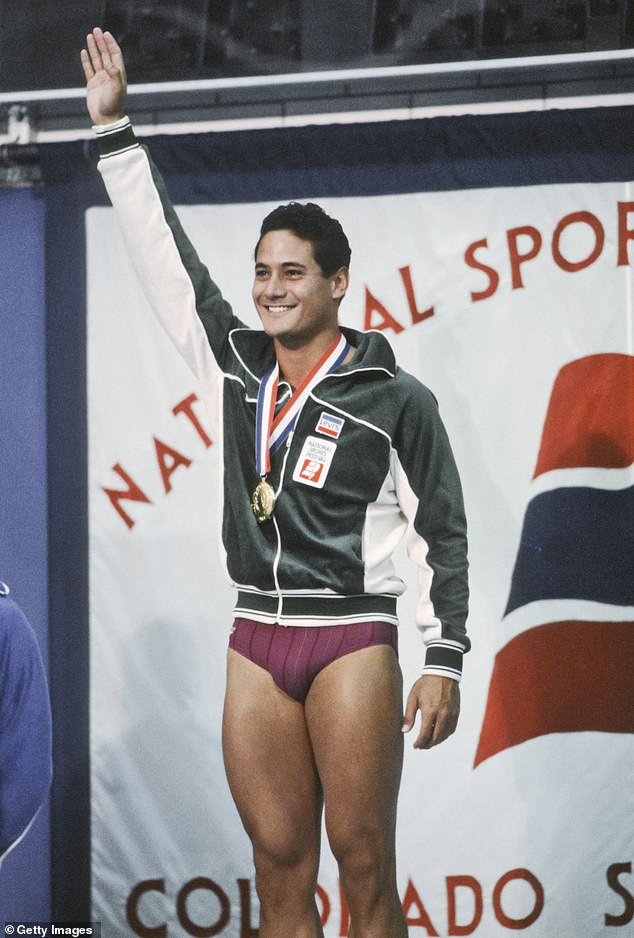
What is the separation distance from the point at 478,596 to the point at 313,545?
2.80 ft

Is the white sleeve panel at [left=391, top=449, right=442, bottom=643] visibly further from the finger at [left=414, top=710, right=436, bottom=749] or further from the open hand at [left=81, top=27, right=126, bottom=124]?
the open hand at [left=81, top=27, right=126, bottom=124]

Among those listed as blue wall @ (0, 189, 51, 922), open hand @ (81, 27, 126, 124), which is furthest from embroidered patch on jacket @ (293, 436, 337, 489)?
blue wall @ (0, 189, 51, 922)

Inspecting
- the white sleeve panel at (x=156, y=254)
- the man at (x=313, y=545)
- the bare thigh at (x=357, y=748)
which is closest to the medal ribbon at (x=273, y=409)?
the man at (x=313, y=545)

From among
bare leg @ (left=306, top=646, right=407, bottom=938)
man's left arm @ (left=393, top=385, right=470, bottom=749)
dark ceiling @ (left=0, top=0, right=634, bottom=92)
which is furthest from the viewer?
dark ceiling @ (left=0, top=0, right=634, bottom=92)

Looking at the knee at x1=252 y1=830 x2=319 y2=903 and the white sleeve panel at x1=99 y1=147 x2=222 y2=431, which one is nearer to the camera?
the knee at x1=252 y1=830 x2=319 y2=903

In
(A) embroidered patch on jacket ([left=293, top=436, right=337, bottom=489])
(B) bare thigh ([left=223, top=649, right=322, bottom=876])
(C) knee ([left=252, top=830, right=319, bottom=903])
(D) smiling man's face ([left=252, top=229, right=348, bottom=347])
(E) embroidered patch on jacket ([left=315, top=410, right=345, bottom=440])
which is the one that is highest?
(D) smiling man's face ([left=252, top=229, right=348, bottom=347])

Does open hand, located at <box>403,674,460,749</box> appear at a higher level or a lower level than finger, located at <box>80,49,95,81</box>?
lower

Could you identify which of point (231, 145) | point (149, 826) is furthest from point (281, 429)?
point (149, 826)

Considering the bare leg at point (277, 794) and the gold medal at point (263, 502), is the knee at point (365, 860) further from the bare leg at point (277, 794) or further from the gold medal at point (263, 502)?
the gold medal at point (263, 502)

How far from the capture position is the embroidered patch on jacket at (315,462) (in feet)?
7.05

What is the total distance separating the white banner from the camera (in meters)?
2.84

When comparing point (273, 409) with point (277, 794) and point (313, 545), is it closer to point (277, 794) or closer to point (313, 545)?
point (313, 545)

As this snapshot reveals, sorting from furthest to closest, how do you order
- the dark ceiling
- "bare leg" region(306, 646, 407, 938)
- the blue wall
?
the blue wall
the dark ceiling
"bare leg" region(306, 646, 407, 938)

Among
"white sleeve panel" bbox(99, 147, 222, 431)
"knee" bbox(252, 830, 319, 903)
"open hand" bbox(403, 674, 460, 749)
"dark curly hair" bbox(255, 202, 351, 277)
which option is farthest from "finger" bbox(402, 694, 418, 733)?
"dark curly hair" bbox(255, 202, 351, 277)
